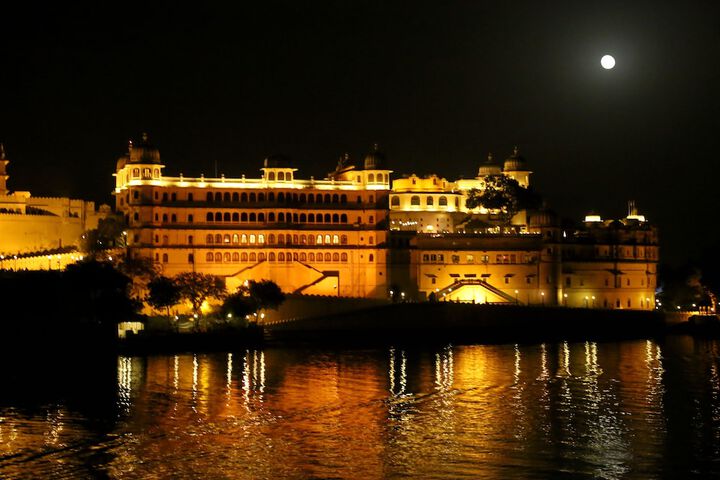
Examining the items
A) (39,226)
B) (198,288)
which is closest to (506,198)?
(198,288)

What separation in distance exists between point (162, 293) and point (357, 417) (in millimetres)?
27544

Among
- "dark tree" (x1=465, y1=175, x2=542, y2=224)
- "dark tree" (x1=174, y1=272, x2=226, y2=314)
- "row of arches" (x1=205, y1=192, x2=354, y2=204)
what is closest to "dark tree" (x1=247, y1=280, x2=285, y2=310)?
"dark tree" (x1=174, y1=272, x2=226, y2=314)

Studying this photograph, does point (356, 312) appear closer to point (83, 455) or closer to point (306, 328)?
point (306, 328)

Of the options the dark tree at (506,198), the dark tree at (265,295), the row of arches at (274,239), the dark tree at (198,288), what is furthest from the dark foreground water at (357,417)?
the dark tree at (506,198)

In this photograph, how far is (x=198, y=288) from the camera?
71750mm

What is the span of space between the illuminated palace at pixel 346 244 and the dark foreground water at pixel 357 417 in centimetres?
1502

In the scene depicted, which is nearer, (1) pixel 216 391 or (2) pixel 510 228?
(1) pixel 216 391

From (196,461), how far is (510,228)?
55.2 meters

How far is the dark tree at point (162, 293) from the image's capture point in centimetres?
6981

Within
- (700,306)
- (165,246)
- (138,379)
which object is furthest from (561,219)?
(138,379)

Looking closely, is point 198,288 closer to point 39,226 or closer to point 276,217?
point 276,217

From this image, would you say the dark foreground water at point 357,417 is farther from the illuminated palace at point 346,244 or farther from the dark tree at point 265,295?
the illuminated palace at point 346,244

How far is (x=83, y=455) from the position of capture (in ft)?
123

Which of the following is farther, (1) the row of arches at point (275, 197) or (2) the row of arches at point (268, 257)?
(1) the row of arches at point (275, 197)
